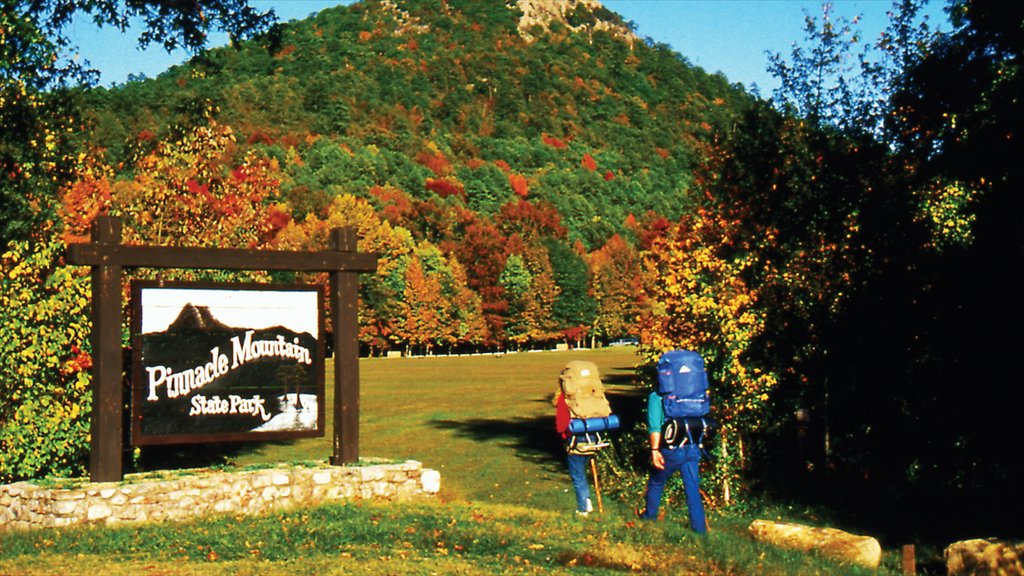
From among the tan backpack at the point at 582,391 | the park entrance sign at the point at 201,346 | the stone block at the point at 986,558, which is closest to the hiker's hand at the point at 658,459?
the tan backpack at the point at 582,391

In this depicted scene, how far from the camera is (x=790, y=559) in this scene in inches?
484

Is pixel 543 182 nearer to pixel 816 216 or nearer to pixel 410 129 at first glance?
pixel 410 129

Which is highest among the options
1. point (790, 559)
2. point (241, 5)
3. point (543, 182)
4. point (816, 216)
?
point (543, 182)

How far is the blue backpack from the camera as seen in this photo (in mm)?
12516

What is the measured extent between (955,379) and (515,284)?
4013 inches

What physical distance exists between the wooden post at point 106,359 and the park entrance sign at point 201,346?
0.5 inches

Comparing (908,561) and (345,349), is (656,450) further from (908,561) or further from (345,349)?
(345,349)

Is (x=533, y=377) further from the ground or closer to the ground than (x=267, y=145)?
closer to the ground

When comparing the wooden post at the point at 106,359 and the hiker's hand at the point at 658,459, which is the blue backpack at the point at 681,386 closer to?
the hiker's hand at the point at 658,459

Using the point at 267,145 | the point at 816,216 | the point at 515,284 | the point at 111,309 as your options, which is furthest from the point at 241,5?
the point at 267,145

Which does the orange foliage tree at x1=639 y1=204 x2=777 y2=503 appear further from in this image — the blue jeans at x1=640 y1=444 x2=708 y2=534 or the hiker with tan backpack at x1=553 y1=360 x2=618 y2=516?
the blue jeans at x1=640 y1=444 x2=708 y2=534

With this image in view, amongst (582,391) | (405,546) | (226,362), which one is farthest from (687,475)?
(226,362)

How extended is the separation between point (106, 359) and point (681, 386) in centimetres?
756

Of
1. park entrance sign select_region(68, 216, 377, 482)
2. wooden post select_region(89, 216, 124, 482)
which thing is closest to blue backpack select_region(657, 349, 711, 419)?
park entrance sign select_region(68, 216, 377, 482)
